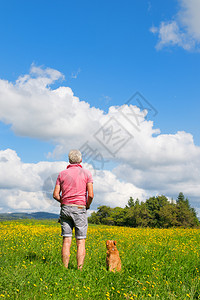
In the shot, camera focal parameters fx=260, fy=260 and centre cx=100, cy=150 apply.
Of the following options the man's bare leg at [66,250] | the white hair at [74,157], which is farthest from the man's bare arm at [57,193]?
the man's bare leg at [66,250]

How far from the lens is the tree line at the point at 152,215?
205ft

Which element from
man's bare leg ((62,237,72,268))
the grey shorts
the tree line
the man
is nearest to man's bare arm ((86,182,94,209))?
the man

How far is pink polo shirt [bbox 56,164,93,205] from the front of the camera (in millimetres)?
5273

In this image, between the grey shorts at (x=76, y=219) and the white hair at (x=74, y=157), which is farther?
the white hair at (x=74, y=157)

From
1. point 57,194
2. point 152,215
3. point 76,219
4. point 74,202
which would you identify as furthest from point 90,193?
point 152,215

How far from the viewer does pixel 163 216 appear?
2502 inches

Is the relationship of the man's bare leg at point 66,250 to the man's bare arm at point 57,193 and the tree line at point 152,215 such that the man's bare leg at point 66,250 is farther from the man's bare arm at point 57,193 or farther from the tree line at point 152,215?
the tree line at point 152,215

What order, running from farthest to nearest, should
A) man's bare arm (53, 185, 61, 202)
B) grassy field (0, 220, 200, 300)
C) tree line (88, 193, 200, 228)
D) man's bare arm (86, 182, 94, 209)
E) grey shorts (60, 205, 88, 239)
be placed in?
tree line (88, 193, 200, 228), man's bare arm (53, 185, 61, 202), man's bare arm (86, 182, 94, 209), grey shorts (60, 205, 88, 239), grassy field (0, 220, 200, 300)

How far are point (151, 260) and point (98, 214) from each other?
8488cm

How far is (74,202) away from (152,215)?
68.8m

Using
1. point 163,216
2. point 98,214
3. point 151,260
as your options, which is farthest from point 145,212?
point 151,260

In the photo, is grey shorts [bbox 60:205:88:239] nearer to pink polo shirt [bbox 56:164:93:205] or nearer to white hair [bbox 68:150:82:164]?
pink polo shirt [bbox 56:164:93:205]

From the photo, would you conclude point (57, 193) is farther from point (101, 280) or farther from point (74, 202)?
point (101, 280)

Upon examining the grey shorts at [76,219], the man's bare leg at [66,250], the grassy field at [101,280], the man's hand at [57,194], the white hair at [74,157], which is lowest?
the grassy field at [101,280]
